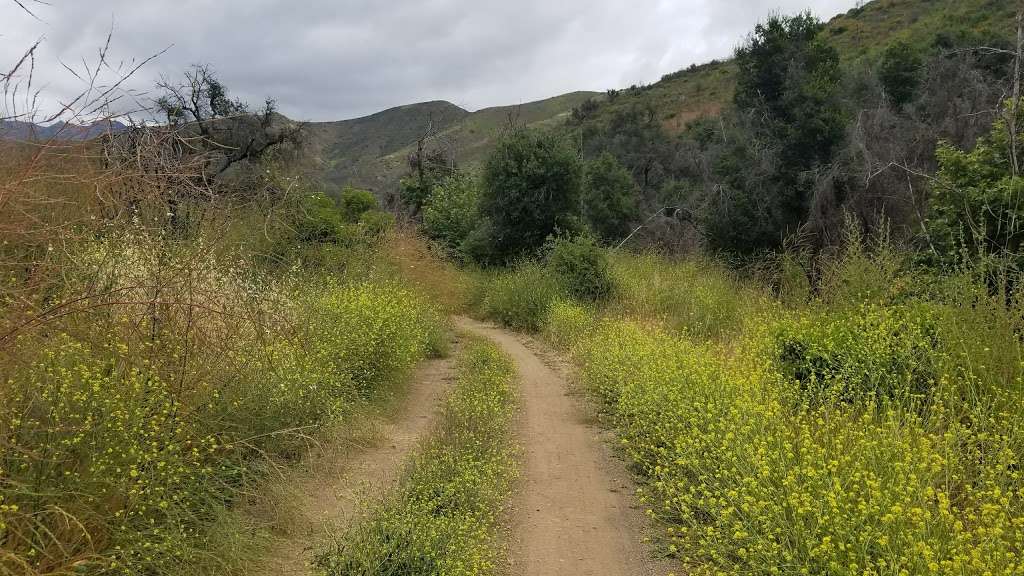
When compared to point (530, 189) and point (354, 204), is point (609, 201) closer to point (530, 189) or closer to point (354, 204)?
point (530, 189)

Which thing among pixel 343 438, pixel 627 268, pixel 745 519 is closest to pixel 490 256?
pixel 627 268

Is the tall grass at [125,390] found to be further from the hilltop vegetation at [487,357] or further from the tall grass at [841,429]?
the tall grass at [841,429]

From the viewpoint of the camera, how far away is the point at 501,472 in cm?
545

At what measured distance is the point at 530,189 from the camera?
748 inches

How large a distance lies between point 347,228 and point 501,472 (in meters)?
8.52

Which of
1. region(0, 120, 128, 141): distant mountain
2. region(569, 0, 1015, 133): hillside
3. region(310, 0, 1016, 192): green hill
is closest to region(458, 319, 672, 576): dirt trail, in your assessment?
region(0, 120, 128, 141): distant mountain

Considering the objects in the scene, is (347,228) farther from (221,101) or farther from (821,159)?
(821,159)

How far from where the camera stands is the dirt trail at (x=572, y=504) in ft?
13.8

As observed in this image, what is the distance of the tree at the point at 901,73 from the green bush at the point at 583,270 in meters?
13.4

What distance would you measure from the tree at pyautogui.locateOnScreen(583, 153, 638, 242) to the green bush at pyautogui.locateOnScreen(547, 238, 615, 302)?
989 centimetres

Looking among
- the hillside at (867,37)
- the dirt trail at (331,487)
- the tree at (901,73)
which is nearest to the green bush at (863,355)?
the dirt trail at (331,487)

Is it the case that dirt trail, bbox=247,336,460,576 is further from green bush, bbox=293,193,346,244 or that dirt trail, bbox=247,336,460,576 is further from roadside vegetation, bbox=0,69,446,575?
green bush, bbox=293,193,346,244

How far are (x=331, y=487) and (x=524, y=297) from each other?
33.8 feet

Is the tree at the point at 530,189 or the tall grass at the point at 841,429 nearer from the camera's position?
the tall grass at the point at 841,429
